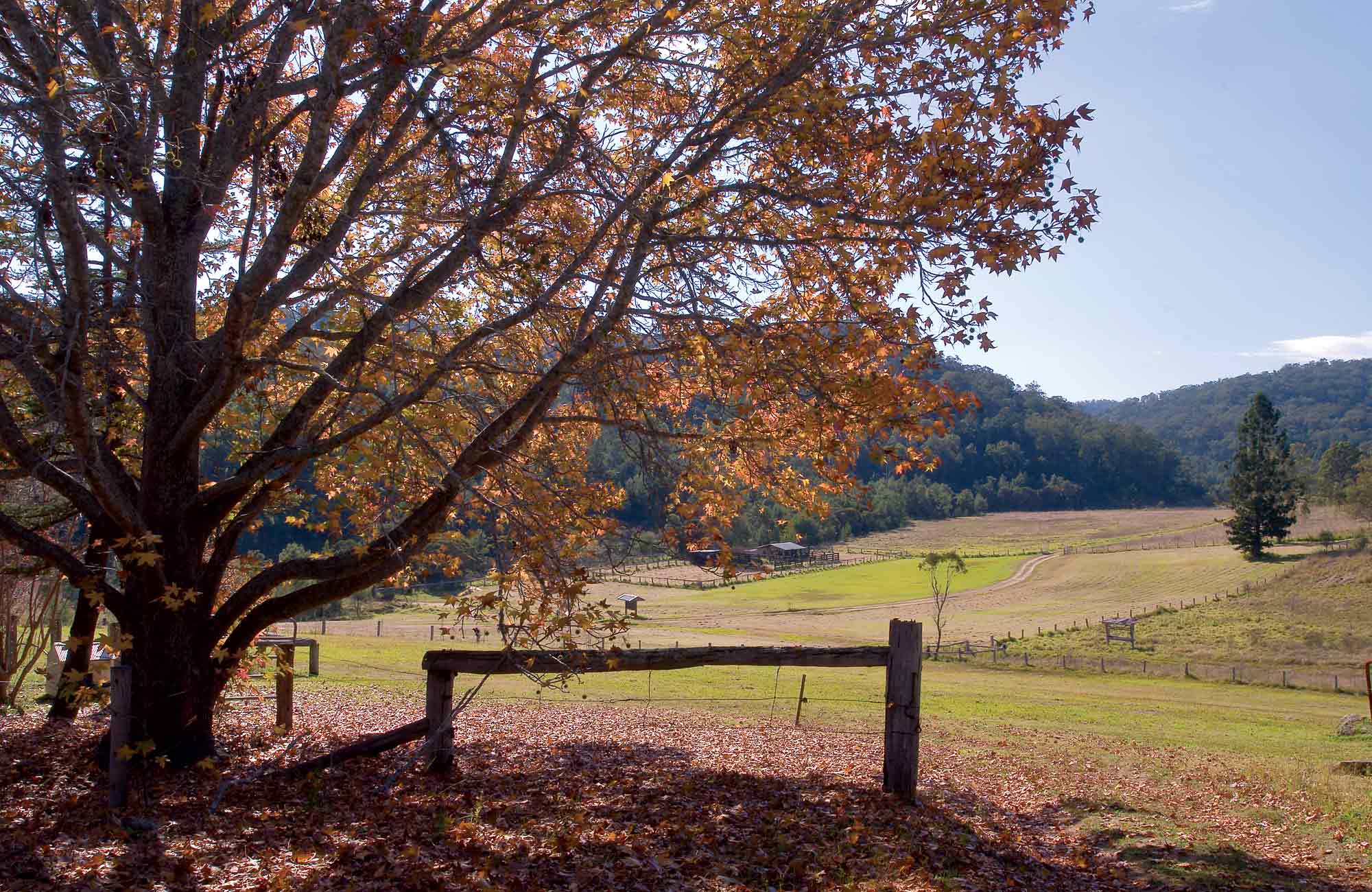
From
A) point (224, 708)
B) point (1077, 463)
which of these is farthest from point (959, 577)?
point (1077, 463)

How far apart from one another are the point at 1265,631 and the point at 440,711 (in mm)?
52981

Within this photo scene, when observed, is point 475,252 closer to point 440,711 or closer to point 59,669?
point 440,711

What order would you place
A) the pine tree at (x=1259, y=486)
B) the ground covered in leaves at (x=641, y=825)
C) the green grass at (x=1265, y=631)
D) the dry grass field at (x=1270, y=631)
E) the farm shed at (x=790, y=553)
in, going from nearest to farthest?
the ground covered in leaves at (x=641, y=825), the dry grass field at (x=1270, y=631), the green grass at (x=1265, y=631), the pine tree at (x=1259, y=486), the farm shed at (x=790, y=553)

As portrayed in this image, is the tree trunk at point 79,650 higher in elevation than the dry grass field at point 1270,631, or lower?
higher

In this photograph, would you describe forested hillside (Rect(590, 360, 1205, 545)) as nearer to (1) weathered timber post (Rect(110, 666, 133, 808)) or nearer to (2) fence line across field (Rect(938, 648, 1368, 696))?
(2) fence line across field (Rect(938, 648, 1368, 696))

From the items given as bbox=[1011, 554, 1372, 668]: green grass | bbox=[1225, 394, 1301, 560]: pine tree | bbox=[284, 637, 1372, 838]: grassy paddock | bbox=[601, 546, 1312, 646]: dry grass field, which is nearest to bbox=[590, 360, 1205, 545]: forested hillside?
bbox=[601, 546, 1312, 646]: dry grass field

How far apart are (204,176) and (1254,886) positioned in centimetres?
938

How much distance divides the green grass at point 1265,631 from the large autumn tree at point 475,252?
39.0 meters

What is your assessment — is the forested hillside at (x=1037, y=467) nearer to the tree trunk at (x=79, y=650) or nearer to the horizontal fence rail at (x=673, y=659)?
the tree trunk at (x=79, y=650)

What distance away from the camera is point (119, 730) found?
24.1 feet

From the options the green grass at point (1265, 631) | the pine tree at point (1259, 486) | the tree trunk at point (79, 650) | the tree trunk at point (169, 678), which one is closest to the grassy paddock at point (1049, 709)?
the tree trunk at point (169, 678)

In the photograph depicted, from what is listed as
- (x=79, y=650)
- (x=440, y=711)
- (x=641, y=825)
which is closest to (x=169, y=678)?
(x=440, y=711)

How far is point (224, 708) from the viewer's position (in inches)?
506

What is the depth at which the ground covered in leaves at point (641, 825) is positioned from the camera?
19.9ft
